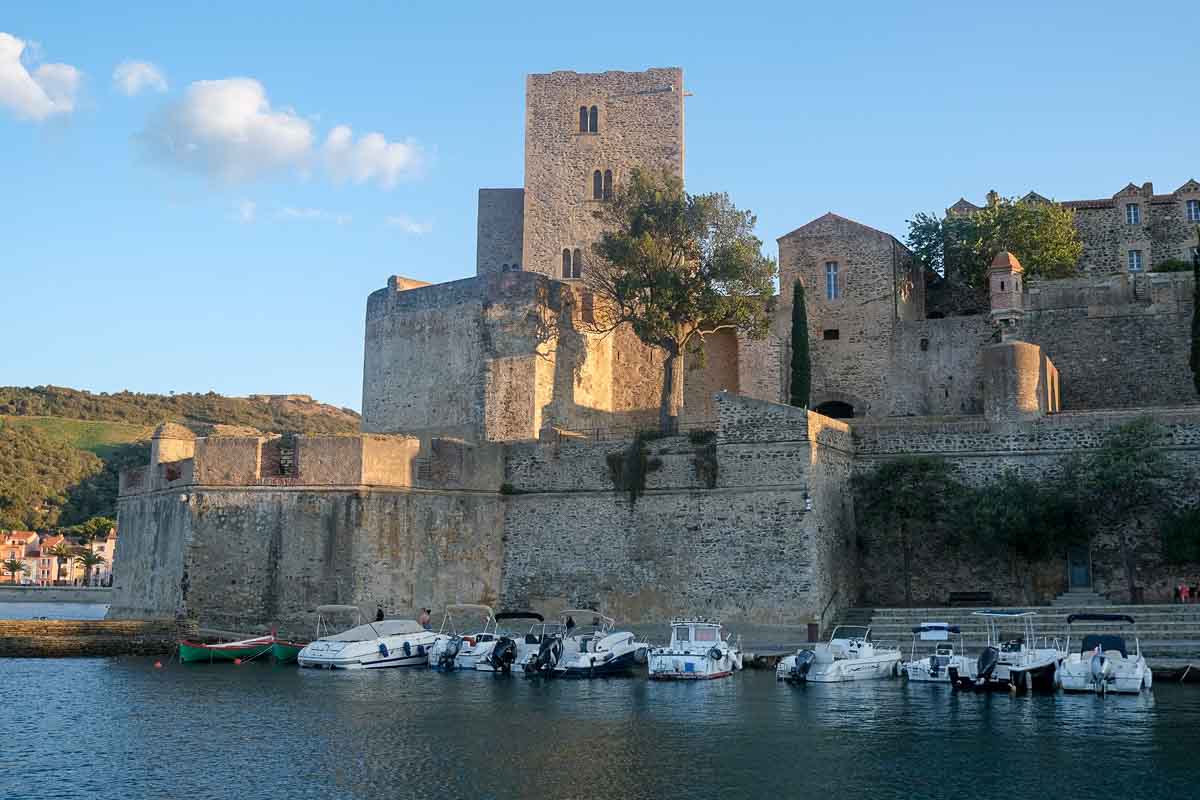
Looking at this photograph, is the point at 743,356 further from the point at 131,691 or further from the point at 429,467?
the point at 131,691

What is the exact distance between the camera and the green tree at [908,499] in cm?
2898

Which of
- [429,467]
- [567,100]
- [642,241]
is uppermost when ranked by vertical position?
[567,100]

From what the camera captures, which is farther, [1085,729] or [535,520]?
[535,520]

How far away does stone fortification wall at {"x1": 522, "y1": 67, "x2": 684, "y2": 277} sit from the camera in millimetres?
43750

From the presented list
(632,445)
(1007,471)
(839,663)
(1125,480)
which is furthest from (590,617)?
(1125,480)

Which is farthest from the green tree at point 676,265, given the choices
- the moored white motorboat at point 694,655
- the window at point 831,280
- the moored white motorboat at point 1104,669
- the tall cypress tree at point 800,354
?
the moored white motorboat at point 1104,669

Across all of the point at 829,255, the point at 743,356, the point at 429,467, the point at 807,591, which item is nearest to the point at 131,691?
the point at 429,467

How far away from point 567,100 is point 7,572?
2425 inches

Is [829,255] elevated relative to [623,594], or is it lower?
elevated

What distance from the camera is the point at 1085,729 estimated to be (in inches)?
730

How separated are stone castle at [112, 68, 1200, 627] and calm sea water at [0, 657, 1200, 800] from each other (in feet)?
15.8

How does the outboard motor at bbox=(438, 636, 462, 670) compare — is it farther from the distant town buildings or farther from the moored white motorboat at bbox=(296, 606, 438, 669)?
the distant town buildings

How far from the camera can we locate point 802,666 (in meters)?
24.6

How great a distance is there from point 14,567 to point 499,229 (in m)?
55.6
